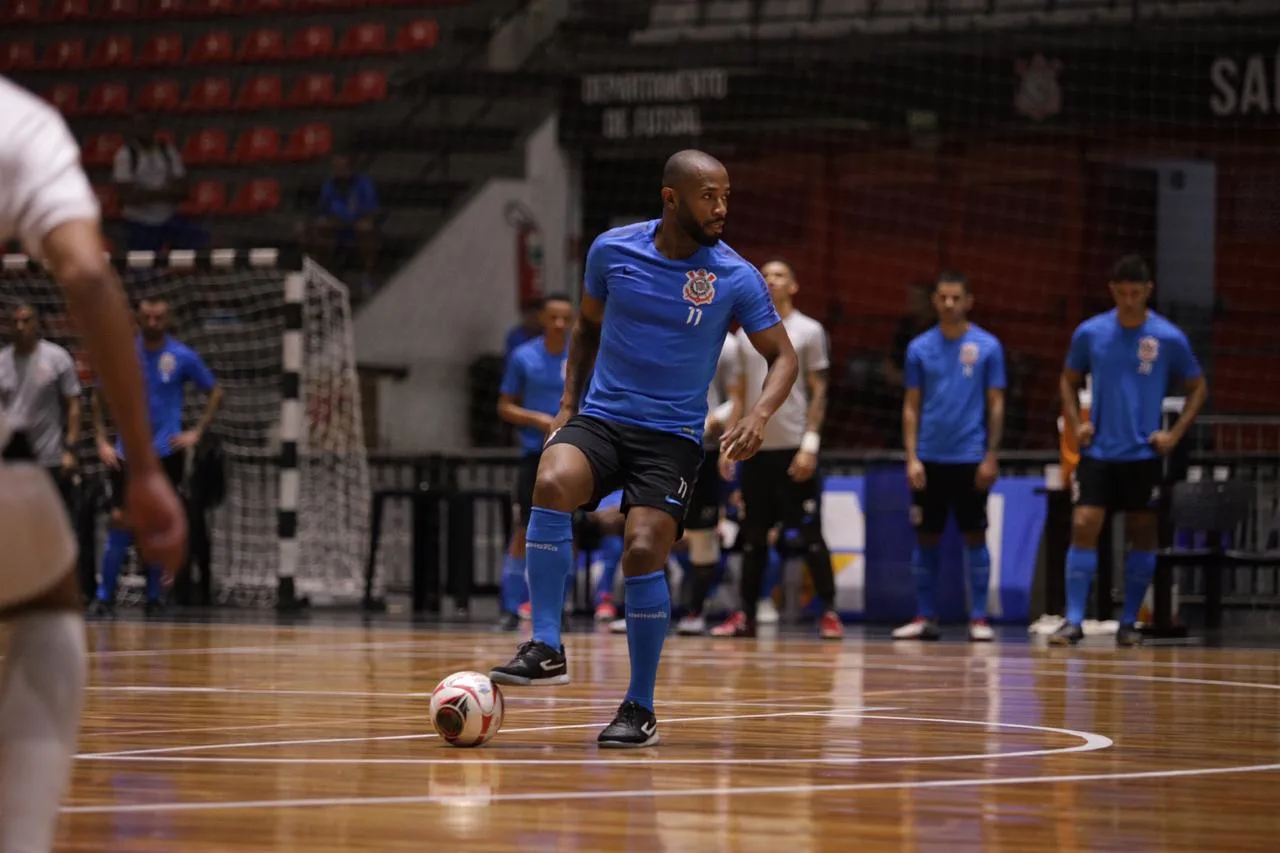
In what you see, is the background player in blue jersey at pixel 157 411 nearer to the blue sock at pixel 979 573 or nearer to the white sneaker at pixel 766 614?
the white sneaker at pixel 766 614

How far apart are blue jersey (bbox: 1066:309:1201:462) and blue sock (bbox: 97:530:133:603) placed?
691 centimetres

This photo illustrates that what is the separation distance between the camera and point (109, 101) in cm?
2100

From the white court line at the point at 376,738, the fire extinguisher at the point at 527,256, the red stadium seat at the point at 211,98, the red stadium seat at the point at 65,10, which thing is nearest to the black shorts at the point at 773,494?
the white court line at the point at 376,738

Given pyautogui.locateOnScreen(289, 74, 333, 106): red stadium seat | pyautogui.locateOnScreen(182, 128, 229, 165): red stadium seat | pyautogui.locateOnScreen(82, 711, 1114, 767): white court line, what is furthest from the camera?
pyautogui.locateOnScreen(289, 74, 333, 106): red stadium seat

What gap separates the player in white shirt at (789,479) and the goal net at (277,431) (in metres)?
4.07

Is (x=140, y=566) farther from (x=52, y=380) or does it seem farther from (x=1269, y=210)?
(x=1269, y=210)

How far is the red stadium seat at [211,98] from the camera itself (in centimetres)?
2080

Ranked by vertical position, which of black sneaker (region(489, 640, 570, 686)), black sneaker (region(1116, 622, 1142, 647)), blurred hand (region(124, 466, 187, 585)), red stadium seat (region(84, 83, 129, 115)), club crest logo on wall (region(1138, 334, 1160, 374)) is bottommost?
black sneaker (region(1116, 622, 1142, 647))

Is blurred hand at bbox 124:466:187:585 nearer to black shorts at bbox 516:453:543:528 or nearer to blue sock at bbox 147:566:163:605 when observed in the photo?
black shorts at bbox 516:453:543:528

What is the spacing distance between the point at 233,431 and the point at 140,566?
1.37 meters

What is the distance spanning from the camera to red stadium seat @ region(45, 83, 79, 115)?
21.0 m

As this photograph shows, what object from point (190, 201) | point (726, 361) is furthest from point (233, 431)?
point (726, 361)

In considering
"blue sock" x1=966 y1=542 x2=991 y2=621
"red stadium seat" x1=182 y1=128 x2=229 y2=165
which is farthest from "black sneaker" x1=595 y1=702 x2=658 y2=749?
"red stadium seat" x1=182 y1=128 x2=229 y2=165

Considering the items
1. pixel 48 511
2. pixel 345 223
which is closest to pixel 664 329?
pixel 48 511
